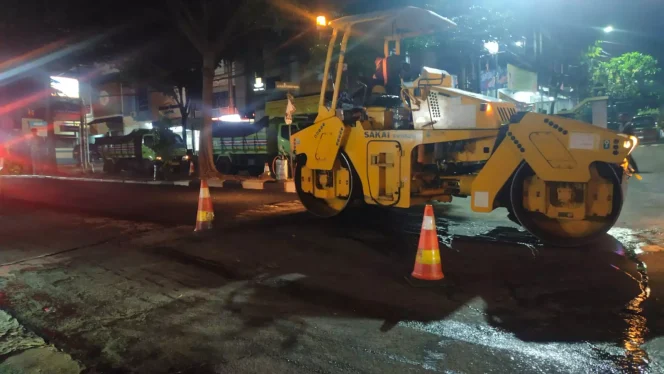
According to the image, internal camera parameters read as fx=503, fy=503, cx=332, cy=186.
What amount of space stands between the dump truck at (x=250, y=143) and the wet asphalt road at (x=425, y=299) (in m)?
11.6

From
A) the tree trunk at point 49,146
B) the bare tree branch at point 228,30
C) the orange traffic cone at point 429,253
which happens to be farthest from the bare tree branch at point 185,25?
the orange traffic cone at point 429,253

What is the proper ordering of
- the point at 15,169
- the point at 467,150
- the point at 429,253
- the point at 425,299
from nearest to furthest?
the point at 425,299, the point at 429,253, the point at 467,150, the point at 15,169

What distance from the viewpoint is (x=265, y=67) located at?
28.3 meters

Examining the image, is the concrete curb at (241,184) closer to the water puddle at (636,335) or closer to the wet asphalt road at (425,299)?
the wet asphalt road at (425,299)

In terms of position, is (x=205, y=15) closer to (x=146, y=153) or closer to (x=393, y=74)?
(x=146, y=153)

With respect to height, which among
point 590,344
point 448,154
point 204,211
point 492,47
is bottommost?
point 590,344

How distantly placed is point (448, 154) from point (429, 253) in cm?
268

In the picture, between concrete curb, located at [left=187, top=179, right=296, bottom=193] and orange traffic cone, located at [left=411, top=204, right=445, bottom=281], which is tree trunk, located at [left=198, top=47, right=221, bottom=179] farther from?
orange traffic cone, located at [left=411, top=204, right=445, bottom=281]

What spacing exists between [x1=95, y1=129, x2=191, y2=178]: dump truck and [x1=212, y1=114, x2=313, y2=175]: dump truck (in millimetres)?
1634

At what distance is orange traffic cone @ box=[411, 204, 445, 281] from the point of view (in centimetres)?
499

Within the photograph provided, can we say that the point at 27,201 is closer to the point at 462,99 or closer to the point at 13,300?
the point at 13,300

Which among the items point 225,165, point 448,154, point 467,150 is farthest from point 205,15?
point 467,150

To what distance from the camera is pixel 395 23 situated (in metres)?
8.14

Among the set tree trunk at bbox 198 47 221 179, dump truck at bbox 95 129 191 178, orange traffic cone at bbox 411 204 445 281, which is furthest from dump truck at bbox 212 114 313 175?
orange traffic cone at bbox 411 204 445 281
